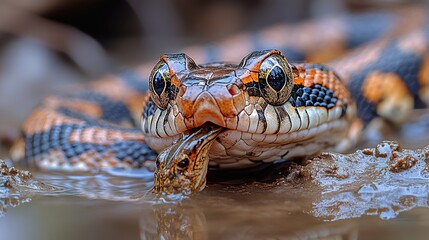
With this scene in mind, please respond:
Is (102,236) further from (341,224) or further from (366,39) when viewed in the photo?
(366,39)

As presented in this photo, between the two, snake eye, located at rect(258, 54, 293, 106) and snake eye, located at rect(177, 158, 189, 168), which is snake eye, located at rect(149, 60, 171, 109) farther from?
snake eye, located at rect(258, 54, 293, 106)

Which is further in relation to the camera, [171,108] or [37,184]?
[37,184]

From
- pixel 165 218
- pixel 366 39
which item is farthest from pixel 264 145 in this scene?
pixel 366 39

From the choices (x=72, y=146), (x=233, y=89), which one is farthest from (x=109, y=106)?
(x=233, y=89)

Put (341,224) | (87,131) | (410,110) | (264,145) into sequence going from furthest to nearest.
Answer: (410,110), (87,131), (264,145), (341,224)

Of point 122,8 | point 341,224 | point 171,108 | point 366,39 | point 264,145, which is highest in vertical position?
point 122,8

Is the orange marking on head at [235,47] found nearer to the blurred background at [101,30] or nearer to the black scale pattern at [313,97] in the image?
the blurred background at [101,30]

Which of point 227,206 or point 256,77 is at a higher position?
point 256,77

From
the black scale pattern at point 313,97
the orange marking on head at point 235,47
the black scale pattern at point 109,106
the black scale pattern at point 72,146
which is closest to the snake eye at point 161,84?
the black scale pattern at point 313,97
